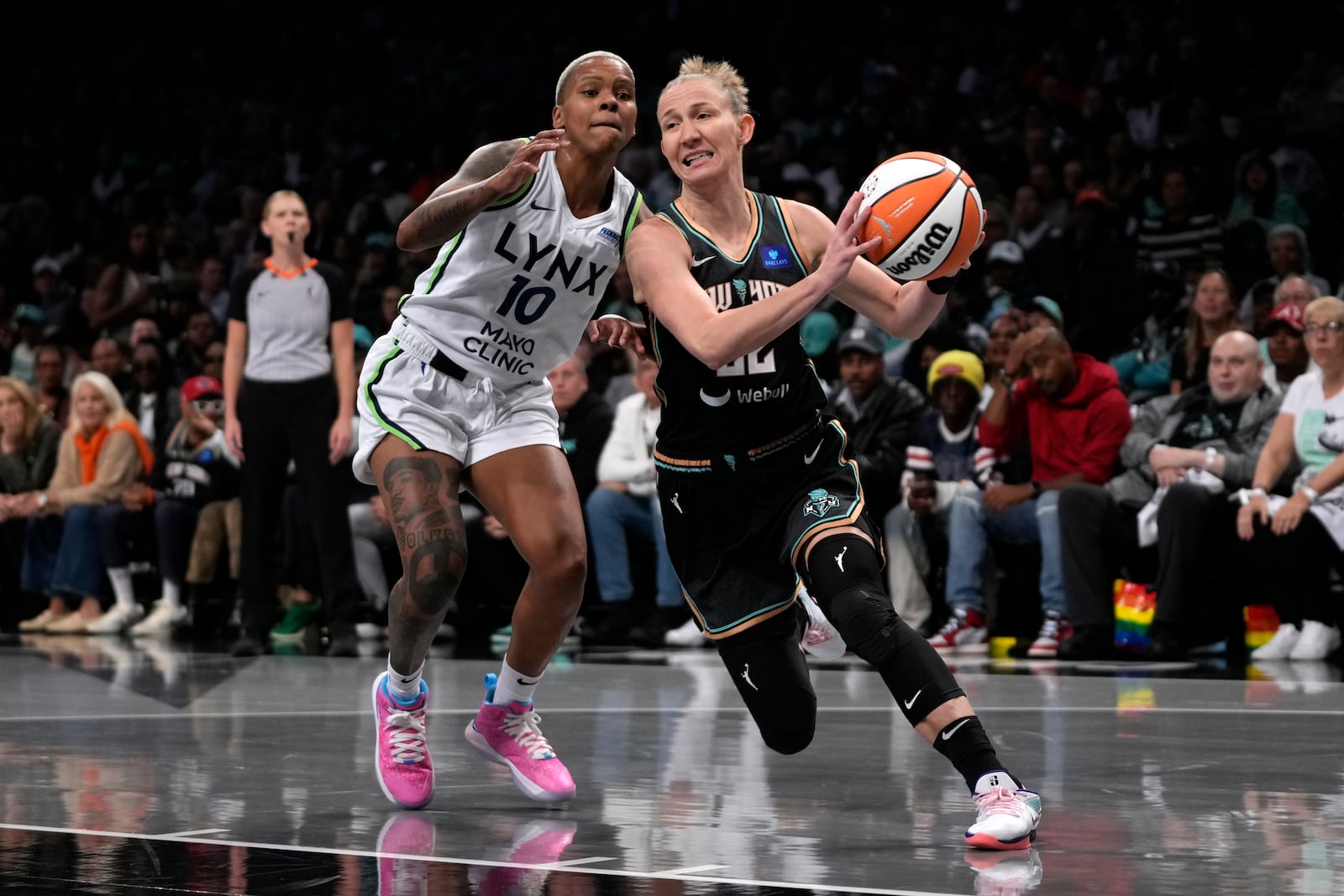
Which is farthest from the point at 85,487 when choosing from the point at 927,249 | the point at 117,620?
the point at 927,249

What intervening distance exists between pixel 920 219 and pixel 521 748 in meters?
1.80

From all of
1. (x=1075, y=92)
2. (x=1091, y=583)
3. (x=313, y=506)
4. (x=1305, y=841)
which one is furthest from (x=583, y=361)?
(x=1305, y=841)

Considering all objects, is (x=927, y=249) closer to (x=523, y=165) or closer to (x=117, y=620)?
(x=523, y=165)

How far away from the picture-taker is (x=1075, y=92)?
1346 centimetres

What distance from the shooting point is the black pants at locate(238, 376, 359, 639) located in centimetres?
910

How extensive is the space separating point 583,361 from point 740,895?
7.95m

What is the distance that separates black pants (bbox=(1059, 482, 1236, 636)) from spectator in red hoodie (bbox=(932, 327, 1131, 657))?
23cm

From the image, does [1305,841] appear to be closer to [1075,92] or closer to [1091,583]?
[1091,583]

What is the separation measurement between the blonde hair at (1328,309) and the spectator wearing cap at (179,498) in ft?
21.4

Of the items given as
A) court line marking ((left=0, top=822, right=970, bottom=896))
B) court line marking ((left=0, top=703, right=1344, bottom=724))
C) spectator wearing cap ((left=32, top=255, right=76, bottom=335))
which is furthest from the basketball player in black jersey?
spectator wearing cap ((left=32, top=255, right=76, bottom=335))

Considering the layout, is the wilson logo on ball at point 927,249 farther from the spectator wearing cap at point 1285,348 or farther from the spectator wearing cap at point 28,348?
the spectator wearing cap at point 28,348

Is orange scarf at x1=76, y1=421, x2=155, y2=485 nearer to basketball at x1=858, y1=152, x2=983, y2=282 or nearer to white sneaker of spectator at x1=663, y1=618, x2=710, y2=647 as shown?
white sneaker of spectator at x1=663, y1=618, x2=710, y2=647

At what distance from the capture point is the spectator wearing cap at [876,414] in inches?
385

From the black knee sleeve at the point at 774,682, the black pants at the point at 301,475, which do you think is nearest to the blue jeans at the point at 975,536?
the black pants at the point at 301,475
